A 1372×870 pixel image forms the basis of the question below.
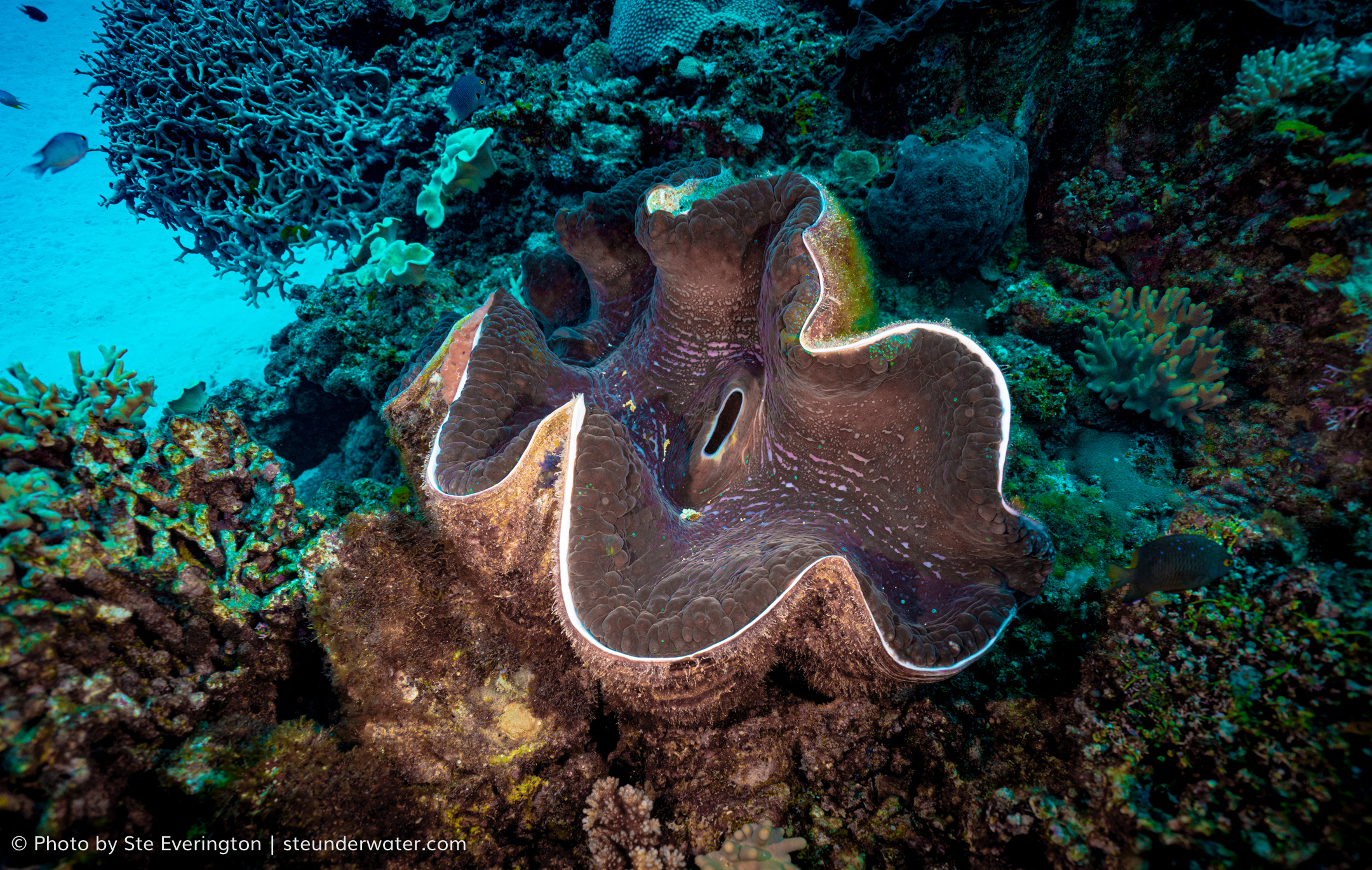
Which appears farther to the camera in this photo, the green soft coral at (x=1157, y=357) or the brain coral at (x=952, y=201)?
the brain coral at (x=952, y=201)

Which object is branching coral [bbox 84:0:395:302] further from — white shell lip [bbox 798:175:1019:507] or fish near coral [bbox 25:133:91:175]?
white shell lip [bbox 798:175:1019:507]

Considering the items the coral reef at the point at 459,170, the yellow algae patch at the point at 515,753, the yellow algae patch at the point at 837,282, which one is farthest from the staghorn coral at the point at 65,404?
the coral reef at the point at 459,170

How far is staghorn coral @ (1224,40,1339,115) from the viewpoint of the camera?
242 centimetres

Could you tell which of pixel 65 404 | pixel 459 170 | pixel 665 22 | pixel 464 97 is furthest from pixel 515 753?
pixel 665 22

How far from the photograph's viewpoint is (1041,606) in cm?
214

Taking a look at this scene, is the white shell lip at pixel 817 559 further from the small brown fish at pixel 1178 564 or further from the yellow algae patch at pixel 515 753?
the yellow algae patch at pixel 515 753

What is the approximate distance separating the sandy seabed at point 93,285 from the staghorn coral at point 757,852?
14.8 meters

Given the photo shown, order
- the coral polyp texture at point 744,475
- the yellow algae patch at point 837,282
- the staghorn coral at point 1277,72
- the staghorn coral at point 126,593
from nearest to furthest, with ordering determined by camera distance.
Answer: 1. the staghorn coral at point 126,593
2. the coral polyp texture at point 744,475
3. the yellow algae patch at point 837,282
4. the staghorn coral at point 1277,72

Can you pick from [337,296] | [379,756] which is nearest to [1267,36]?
[379,756]

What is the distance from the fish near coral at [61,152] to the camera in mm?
5250

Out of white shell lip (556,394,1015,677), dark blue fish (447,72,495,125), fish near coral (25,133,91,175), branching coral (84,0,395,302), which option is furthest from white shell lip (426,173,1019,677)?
fish near coral (25,133,91,175)

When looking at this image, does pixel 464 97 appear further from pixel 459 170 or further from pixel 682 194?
pixel 682 194

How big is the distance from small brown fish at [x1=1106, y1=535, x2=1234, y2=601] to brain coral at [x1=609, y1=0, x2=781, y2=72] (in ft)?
15.9

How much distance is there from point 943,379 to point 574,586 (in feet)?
4.98
